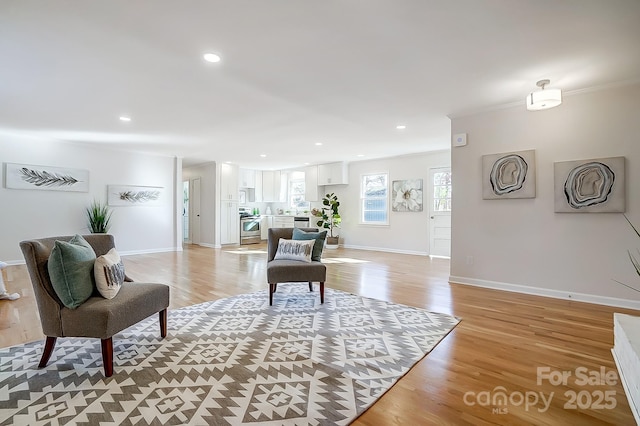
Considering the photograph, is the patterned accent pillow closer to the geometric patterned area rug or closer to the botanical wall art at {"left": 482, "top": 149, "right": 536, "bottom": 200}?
the geometric patterned area rug

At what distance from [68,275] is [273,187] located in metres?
8.57

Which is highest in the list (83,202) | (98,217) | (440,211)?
(83,202)

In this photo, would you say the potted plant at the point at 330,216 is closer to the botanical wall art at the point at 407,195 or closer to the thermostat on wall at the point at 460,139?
the botanical wall art at the point at 407,195

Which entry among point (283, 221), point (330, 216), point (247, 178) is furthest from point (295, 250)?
point (247, 178)

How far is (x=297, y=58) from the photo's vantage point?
2.74 metres

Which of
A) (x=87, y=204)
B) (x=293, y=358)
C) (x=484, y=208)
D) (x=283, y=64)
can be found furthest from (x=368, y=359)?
(x=87, y=204)

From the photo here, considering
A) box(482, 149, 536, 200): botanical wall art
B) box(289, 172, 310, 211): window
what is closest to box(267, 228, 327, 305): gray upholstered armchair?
box(482, 149, 536, 200): botanical wall art

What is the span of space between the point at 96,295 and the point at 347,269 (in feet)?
12.8

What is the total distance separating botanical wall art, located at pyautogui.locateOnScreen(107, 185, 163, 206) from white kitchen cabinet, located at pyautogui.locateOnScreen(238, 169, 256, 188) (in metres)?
2.65

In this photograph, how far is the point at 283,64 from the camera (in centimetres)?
285

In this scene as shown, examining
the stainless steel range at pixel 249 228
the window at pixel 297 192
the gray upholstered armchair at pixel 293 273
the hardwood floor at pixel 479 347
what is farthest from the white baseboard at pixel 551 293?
the stainless steel range at pixel 249 228

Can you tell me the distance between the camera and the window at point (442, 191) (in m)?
6.81

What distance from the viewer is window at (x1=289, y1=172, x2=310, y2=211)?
9891mm

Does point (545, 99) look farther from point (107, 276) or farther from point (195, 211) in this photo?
point (195, 211)
